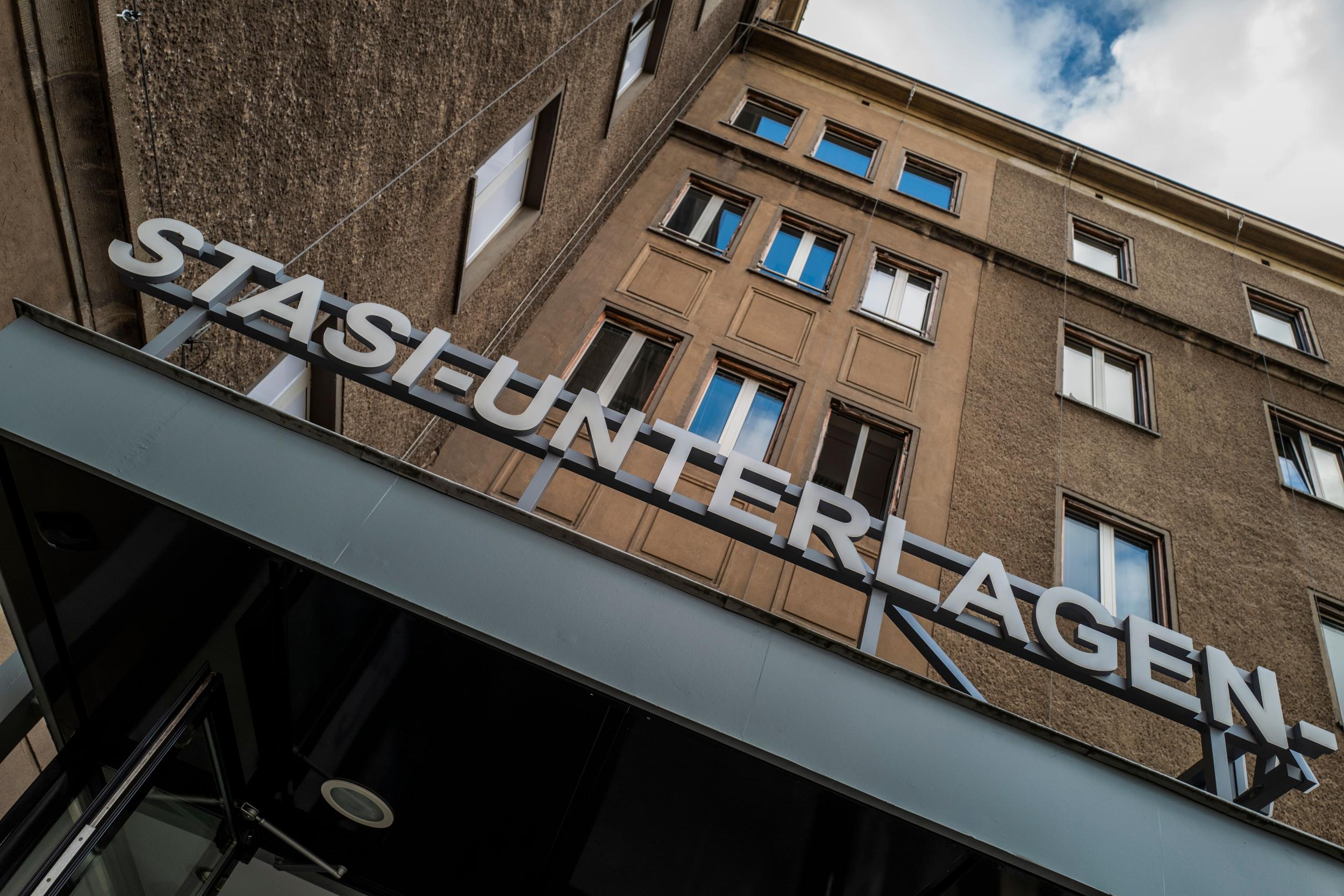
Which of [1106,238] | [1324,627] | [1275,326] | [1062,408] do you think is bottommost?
[1324,627]

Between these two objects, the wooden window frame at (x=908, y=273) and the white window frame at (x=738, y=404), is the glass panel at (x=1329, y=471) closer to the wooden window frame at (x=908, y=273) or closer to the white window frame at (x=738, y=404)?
the wooden window frame at (x=908, y=273)

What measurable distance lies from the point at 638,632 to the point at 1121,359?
11479 mm

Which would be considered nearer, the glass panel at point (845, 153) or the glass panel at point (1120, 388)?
the glass panel at point (1120, 388)

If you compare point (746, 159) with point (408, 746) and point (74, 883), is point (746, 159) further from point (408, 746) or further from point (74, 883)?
point (74, 883)

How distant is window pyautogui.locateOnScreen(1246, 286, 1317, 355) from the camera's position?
14031 mm

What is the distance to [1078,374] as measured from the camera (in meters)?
12.4

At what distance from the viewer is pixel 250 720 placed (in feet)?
16.5

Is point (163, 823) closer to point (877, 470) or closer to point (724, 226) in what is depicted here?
point (877, 470)

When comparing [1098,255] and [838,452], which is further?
[1098,255]

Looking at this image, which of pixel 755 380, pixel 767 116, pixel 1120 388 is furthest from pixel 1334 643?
pixel 767 116

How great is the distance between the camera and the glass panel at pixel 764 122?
1473 centimetres

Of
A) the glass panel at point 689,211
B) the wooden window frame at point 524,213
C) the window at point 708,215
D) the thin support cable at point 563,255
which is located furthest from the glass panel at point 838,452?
the wooden window frame at point 524,213

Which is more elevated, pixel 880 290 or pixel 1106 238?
pixel 1106 238

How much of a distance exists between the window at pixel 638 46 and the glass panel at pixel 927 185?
4.96 m
